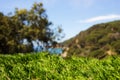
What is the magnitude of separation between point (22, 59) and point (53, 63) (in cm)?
111

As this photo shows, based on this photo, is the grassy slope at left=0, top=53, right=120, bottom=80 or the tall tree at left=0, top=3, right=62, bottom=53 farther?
the tall tree at left=0, top=3, right=62, bottom=53

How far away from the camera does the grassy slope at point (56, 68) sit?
9.68m

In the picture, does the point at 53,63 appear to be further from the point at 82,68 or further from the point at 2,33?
the point at 2,33

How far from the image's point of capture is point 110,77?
966 centimetres

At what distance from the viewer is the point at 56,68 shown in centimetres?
1025

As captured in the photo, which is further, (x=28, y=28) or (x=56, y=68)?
(x=28, y=28)

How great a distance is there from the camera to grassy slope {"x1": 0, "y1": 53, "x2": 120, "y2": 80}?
381 inches

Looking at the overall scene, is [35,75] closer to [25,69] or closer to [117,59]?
[25,69]

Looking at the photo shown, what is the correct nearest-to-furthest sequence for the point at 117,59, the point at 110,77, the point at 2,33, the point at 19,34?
the point at 110,77
the point at 117,59
the point at 2,33
the point at 19,34

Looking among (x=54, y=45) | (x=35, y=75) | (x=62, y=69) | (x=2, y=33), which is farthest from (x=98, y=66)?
(x=54, y=45)

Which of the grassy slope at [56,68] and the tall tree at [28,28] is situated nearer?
the grassy slope at [56,68]

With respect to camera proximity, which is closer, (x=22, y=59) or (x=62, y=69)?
(x=62, y=69)

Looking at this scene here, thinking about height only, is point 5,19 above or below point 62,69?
above

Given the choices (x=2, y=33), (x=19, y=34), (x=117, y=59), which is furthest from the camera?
(x=19, y=34)
